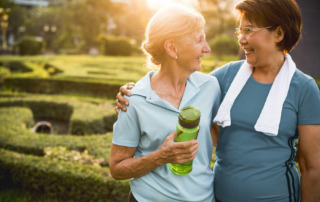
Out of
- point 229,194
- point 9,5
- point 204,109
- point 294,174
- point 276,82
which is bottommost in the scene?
point 9,5

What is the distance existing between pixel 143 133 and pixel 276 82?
86 cm

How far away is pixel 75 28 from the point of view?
39969mm

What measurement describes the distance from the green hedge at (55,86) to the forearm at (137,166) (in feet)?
23.9

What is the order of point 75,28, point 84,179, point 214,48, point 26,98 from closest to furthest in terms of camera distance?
point 84,179, point 26,98, point 214,48, point 75,28

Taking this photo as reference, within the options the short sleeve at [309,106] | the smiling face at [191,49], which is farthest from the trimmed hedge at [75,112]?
the short sleeve at [309,106]

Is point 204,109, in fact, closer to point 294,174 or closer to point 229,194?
point 229,194

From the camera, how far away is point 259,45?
1.78 metres

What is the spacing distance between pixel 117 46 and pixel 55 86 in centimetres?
1393

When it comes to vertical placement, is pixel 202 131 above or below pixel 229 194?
above

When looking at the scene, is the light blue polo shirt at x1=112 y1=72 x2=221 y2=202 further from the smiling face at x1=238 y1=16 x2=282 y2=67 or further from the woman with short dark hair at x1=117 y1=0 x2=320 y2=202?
the smiling face at x1=238 y1=16 x2=282 y2=67

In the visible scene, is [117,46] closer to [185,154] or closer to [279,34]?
[279,34]

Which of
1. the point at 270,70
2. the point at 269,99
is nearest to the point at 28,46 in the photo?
the point at 270,70

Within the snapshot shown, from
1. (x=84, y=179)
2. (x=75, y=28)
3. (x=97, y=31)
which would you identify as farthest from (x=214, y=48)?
(x=75, y=28)

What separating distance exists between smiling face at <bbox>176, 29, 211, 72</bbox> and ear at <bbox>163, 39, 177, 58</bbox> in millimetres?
22
